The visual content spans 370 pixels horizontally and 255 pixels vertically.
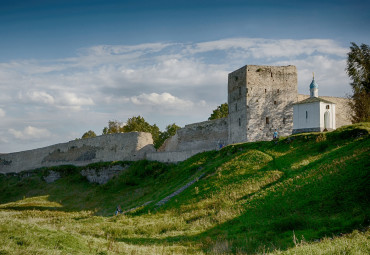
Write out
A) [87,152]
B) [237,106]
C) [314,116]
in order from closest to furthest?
1. [314,116]
2. [237,106]
3. [87,152]

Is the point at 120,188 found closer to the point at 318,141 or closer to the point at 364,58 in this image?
the point at 318,141

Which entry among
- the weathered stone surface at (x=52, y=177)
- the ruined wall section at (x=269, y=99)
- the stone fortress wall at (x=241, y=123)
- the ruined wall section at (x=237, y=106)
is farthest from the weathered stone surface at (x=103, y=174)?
the ruined wall section at (x=269, y=99)

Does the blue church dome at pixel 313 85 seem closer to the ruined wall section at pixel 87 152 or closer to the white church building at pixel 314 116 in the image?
the white church building at pixel 314 116

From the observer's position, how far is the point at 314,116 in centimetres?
2812

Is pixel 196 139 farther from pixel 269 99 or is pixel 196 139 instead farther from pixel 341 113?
pixel 341 113

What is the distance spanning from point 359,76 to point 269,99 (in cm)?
781

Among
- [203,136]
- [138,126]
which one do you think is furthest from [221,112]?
[203,136]

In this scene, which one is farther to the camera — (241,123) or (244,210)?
(241,123)

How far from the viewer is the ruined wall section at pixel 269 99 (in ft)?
108

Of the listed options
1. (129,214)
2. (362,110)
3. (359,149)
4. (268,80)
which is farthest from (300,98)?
(129,214)

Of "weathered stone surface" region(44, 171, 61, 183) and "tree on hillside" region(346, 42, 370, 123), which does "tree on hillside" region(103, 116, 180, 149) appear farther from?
"tree on hillside" region(346, 42, 370, 123)

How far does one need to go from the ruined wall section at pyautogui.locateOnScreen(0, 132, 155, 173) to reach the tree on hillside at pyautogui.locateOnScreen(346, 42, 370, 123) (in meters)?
20.2

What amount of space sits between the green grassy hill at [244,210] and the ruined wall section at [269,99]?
5.74 metres

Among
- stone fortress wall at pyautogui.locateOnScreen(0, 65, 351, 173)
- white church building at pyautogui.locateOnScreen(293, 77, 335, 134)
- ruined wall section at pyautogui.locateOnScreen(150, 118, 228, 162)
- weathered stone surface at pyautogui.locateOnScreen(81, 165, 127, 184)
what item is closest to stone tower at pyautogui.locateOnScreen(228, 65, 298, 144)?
stone fortress wall at pyautogui.locateOnScreen(0, 65, 351, 173)
